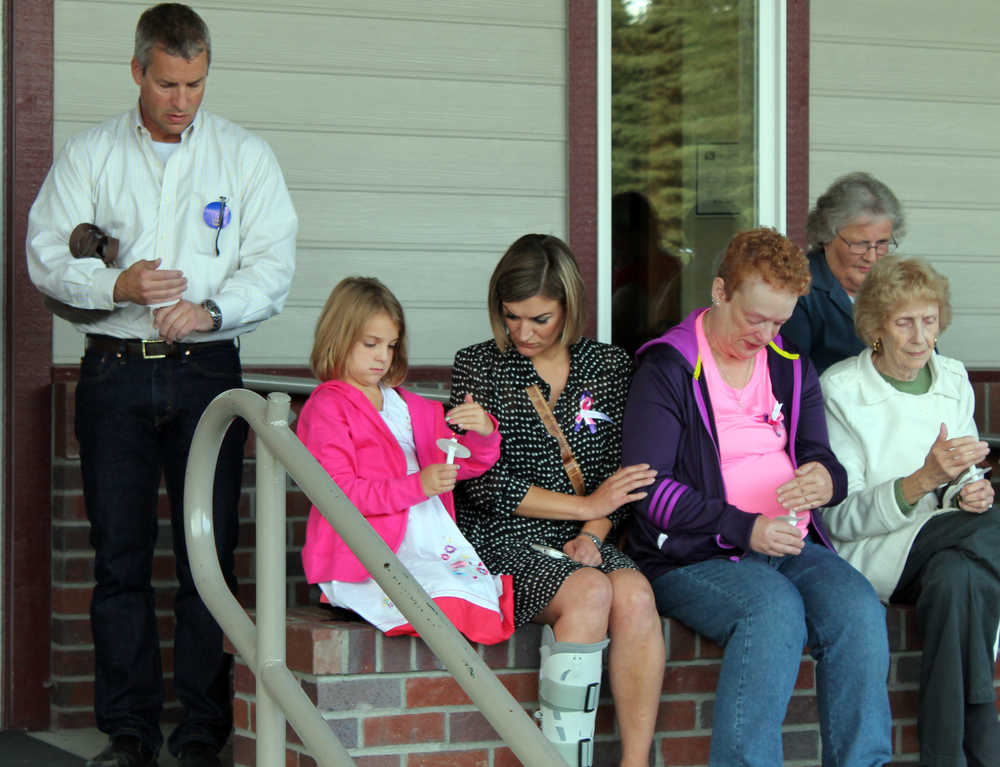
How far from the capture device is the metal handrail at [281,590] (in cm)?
195

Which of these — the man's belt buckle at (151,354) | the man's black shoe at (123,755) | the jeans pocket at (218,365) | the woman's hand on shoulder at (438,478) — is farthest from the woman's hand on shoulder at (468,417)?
the man's black shoe at (123,755)

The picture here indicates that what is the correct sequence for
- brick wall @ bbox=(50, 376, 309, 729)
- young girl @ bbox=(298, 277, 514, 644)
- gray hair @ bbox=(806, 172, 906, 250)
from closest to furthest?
young girl @ bbox=(298, 277, 514, 644), brick wall @ bbox=(50, 376, 309, 729), gray hair @ bbox=(806, 172, 906, 250)

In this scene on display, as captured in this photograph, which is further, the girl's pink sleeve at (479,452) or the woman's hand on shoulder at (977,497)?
the woman's hand on shoulder at (977,497)

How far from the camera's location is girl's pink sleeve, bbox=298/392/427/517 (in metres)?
2.86

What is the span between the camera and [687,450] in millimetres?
3133

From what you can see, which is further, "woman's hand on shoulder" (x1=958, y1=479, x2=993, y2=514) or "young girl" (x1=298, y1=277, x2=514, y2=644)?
"woman's hand on shoulder" (x1=958, y1=479, x2=993, y2=514)

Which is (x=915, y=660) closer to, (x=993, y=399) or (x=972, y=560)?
(x=972, y=560)

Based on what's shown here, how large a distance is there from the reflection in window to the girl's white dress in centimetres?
149

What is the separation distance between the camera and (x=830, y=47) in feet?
14.7

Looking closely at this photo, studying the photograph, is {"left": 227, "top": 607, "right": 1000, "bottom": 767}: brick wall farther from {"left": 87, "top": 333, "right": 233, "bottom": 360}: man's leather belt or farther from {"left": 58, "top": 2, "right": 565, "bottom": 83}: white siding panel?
{"left": 58, "top": 2, "right": 565, "bottom": 83}: white siding panel

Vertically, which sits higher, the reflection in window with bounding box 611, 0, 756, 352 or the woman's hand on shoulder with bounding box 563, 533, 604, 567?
the reflection in window with bounding box 611, 0, 756, 352

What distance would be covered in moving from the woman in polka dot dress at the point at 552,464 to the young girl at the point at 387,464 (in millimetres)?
104

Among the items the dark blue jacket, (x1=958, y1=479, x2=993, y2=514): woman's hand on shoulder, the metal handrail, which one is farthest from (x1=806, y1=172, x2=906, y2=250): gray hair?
the metal handrail

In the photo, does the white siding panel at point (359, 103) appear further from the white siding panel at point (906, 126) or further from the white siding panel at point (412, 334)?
the white siding panel at point (906, 126)
